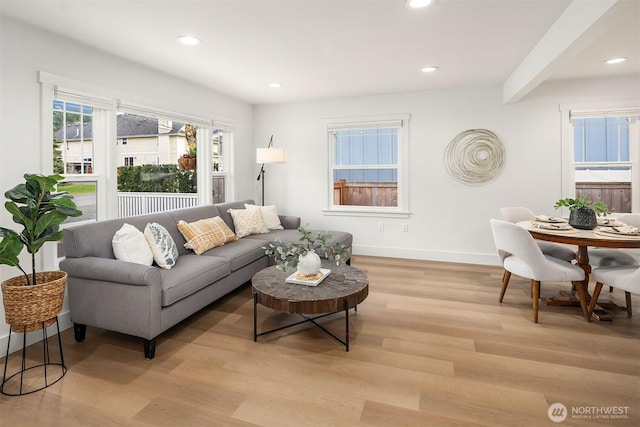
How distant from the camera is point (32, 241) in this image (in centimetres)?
211

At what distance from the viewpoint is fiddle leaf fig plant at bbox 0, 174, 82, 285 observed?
6.73 feet

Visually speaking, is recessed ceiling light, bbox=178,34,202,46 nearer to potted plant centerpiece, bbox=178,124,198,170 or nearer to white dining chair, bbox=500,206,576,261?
potted plant centerpiece, bbox=178,124,198,170

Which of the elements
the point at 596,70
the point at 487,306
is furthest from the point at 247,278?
the point at 596,70

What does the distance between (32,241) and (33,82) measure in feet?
4.41

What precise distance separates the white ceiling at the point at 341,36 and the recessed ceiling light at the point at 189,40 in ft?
0.20

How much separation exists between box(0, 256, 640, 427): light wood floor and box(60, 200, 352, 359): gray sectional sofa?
196 mm

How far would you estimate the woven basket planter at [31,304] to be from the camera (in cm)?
201

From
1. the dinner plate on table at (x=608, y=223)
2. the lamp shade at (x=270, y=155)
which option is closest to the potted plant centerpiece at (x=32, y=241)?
the lamp shade at (x=270, y=155)

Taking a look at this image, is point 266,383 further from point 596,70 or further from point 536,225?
point 596,70

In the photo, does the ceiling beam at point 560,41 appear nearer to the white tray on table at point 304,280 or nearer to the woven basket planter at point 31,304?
the white tray on table at point 304,280

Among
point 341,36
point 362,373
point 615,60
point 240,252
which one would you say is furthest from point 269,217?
point 615,60

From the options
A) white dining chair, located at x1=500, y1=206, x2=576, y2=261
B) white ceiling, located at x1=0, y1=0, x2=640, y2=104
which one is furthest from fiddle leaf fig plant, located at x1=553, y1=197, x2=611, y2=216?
white ceiling, located at x1=0, y1=0, x2=640, y2=104

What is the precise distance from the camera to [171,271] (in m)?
2.76

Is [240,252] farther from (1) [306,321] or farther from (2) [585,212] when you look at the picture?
(2) [585,212]
